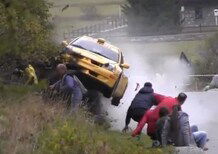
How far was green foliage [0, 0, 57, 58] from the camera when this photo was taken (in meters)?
10.5

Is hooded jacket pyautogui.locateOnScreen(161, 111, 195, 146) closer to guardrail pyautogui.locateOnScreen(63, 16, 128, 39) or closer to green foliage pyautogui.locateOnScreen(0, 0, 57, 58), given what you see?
green foliage pyautogui.locateOnScreen(0, 0, 57, 58)

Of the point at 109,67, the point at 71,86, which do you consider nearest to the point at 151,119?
the point at 71,86

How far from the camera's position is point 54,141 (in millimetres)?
7891

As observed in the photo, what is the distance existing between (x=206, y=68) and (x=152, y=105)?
61.4ft

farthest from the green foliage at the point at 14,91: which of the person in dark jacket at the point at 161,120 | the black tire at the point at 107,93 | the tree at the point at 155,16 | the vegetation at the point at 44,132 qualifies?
the tree at the point at 155,16

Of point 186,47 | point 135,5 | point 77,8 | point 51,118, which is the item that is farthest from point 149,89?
point 77,8

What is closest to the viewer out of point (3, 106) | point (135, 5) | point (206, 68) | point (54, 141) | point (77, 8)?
point (54, 141)

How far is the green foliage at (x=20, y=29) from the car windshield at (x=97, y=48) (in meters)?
2.35

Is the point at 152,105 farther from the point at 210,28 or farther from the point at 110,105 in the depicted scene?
the point at 210,28

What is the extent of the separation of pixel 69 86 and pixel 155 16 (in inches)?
1771

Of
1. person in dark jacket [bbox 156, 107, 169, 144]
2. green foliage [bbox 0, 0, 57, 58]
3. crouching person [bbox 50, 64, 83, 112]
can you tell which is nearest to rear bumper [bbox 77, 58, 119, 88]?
green foliage [bbox 0, 0, 57, 58]

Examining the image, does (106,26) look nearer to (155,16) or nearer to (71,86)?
(155,16)

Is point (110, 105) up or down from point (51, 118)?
down

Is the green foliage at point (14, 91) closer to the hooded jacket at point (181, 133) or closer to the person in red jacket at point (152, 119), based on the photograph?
the person in red jacket at point (152, 119)
